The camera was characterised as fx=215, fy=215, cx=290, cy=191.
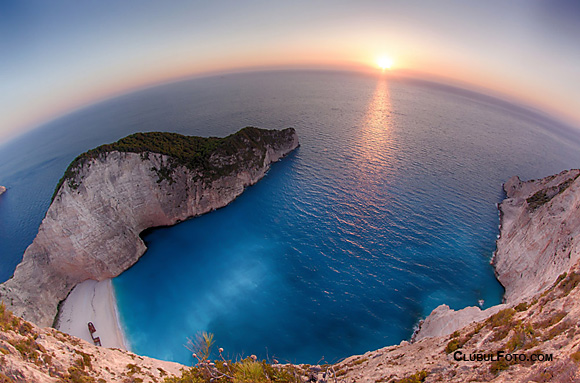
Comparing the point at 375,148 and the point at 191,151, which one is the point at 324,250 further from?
the point at 375,148

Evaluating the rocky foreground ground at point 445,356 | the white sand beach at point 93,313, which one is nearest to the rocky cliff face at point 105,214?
the white sand beach at point 93,313

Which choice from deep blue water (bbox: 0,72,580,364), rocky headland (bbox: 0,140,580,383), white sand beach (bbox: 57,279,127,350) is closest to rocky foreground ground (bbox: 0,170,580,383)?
rocky headland (bbox: 0,140,580,383)

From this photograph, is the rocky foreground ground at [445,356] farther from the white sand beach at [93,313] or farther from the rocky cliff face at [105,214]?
the rocky cliff face at [105,214]

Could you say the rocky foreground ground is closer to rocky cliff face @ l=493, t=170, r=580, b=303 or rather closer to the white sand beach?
rocky cliff face @ l=493, t=170, r=580, b=303

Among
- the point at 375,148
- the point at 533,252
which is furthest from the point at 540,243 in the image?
the point at 375,148

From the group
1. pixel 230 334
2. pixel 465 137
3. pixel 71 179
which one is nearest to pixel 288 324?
pixel 230 334

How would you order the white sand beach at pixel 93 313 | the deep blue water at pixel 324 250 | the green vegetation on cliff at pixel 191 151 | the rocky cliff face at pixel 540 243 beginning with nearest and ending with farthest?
the rocky cliff face at pixel 540 243, the deep blue water at pixel 324 250, the white sand beach at pixel 93 313, the green vegetation on cliff at pixel 191 151

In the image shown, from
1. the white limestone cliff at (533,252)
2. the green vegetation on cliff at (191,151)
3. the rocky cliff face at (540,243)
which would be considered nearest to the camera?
the white limestone cliff at (533,252)

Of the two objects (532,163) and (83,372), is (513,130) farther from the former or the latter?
(83,372)
